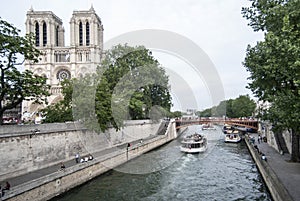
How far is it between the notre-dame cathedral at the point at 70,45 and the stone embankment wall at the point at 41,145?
46993 millimetres

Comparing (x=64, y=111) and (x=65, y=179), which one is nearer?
(x=65, y=179)

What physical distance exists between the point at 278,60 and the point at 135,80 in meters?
30.2

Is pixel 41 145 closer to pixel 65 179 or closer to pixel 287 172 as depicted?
pixel 65 179

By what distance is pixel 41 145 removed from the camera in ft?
68.2

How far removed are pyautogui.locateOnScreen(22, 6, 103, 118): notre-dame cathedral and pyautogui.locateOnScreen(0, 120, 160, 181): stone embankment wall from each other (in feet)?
154

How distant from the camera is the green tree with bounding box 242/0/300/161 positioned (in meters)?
13.7

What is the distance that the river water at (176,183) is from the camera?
56.9 feet

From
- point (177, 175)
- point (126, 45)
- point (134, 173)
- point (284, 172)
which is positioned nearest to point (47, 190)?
point (134, 173)

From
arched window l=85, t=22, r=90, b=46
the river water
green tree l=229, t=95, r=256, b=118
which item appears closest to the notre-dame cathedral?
arched window l=85, t=22, r=90, b=46

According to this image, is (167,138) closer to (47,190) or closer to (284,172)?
(284,172)

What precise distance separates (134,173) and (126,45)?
84.9 ft

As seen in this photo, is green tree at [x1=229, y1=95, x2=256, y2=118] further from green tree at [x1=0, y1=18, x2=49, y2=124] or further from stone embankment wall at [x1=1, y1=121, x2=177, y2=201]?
green tree at [x1=0, y1=18, x2=49, y2=124]

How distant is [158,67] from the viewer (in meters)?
47.4

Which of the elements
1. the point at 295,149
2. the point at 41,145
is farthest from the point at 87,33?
the point at 295,149
